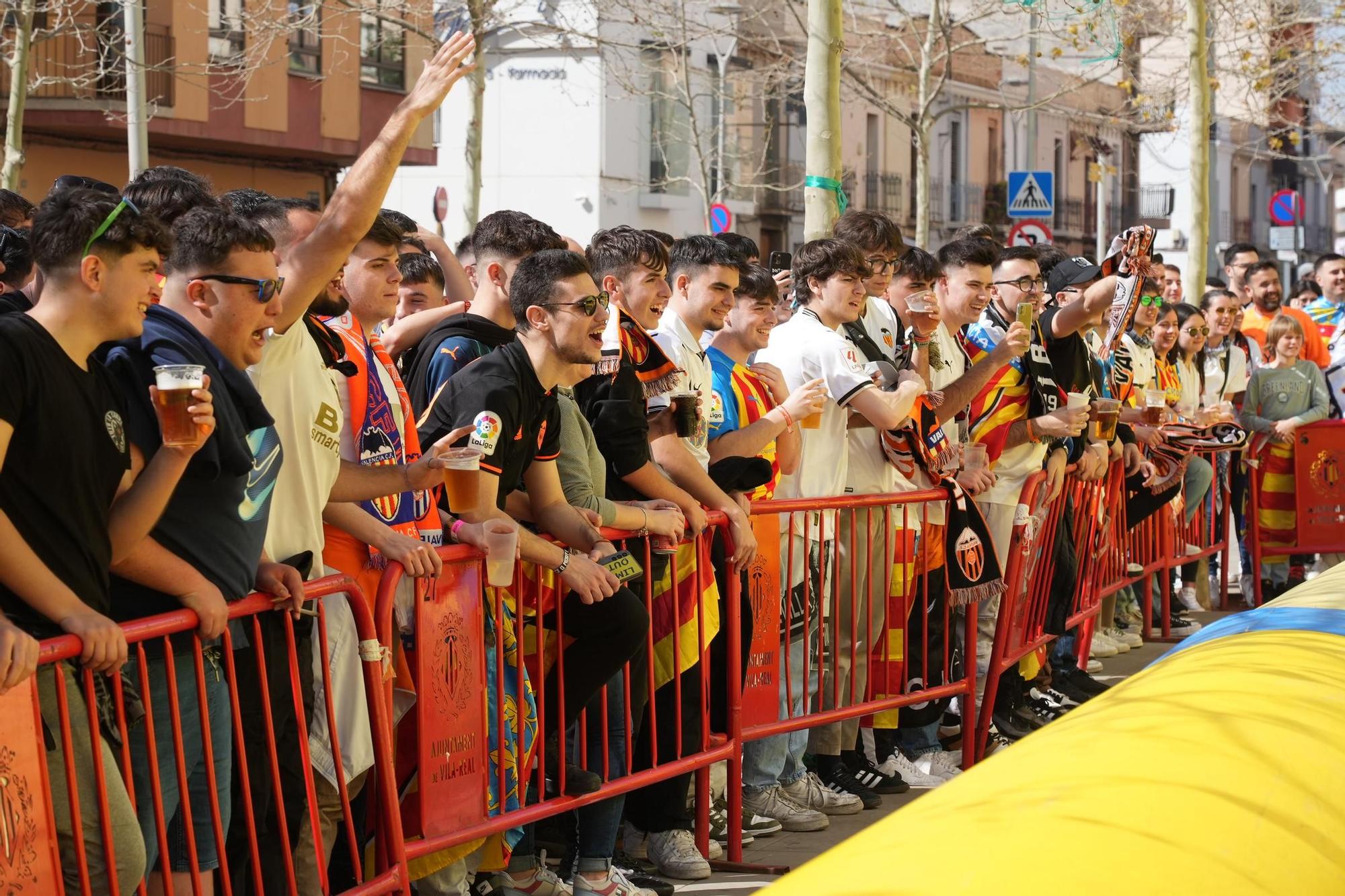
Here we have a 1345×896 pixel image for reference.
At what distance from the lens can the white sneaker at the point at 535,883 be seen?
5.27 m

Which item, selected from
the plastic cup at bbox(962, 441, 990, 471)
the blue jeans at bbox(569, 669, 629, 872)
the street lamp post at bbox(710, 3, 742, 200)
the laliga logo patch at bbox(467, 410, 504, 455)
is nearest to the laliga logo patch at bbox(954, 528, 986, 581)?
the plastic cup at bbox(962, 441, 990, 471)

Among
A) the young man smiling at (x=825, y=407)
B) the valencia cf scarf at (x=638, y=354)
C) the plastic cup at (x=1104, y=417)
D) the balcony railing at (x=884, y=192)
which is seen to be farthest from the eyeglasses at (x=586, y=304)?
the balcony railing at (x=884, y=192)

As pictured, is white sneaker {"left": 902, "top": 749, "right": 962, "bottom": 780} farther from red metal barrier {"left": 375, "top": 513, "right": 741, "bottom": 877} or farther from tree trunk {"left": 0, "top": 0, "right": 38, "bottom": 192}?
tree trunk {"left": 0, "top": 0, "right": 38, "bottom": 192}

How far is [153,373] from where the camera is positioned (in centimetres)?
393

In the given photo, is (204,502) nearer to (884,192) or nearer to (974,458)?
(974,458)

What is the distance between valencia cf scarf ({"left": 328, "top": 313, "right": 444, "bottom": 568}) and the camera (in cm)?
477

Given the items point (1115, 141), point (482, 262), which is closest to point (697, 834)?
point (482, 262)

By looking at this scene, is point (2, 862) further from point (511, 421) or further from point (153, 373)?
point (511, 421)

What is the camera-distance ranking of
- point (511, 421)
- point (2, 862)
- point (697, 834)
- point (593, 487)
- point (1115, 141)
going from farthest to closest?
1. point (1115, 141)
2. point (697, 834)
3. point (593, 487)
4. point (511, 421)
5. point (2, 862)

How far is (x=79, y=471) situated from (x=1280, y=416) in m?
9.61

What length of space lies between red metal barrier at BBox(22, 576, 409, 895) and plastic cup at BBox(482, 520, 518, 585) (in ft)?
1.77

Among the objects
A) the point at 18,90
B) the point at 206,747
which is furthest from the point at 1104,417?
the point at 18,90

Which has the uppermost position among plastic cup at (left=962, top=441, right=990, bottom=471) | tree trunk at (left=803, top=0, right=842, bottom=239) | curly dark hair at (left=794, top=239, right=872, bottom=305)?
tree trunk at (left=803, top=0, right=842, bottom=239)

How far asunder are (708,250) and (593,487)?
119cm
